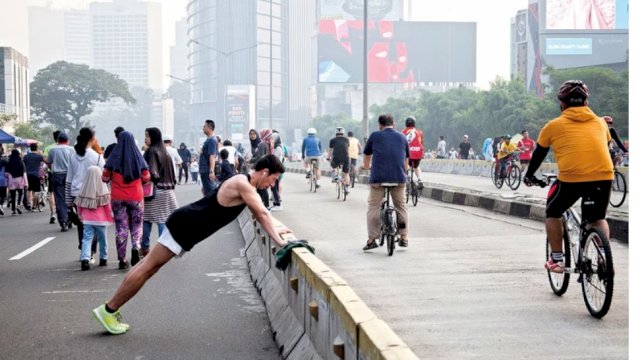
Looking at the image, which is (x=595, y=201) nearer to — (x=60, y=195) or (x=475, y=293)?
(x=475, y=293)

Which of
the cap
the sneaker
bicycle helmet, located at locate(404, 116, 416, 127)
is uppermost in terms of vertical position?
bicycle helmet, located at locate(404, 116, 416, 127)

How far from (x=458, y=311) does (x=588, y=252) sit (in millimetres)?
1088

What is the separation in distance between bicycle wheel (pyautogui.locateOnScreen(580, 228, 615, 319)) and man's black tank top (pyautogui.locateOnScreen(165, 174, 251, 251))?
8.46 feet

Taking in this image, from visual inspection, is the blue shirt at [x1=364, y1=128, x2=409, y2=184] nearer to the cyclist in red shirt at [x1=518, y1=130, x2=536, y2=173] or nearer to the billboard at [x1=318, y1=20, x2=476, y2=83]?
the cyclist in red shirt at [x1=518, y1=130, x2=536, y2=173]

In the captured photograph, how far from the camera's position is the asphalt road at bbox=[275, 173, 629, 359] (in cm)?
618

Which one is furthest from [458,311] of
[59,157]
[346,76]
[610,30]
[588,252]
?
[346,76]

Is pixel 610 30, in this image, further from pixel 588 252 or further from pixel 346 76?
pixel 588 252

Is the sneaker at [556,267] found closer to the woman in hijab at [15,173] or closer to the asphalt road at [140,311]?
the asphalt road at [140,311]

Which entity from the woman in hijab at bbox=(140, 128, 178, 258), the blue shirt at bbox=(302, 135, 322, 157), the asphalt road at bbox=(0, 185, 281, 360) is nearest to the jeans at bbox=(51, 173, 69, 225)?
the asphalt road at bbox=(0, 185, 281, 360)

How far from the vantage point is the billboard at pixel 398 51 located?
422 feet

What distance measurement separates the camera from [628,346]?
19.6ft

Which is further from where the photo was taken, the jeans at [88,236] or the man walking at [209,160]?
the man walking at [209,160]

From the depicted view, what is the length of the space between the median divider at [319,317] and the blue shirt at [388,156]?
2.66m

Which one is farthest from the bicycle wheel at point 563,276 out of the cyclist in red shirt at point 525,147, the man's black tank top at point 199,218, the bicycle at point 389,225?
the cyclist in red shirt at point 525,147
